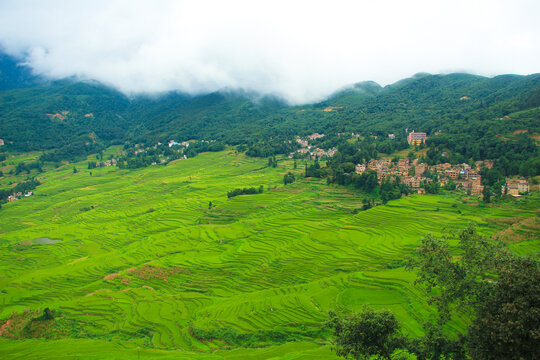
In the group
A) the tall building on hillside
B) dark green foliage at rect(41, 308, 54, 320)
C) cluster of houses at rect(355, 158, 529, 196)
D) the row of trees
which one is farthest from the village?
dark green foliage at rect(41, 308, 54, 320)

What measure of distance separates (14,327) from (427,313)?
31.8 metres

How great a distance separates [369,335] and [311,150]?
96958mm

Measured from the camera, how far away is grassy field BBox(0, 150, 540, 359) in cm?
2214

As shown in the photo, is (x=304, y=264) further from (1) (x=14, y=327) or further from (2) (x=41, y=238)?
(2) (x=41, y=238)

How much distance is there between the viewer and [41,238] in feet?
159

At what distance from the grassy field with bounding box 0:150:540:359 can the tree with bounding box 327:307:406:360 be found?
5881mm

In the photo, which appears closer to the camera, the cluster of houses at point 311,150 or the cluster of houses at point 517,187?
the cluster of houses at point 517,187

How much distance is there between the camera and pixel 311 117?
156 metres

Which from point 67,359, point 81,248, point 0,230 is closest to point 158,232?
point 81,248

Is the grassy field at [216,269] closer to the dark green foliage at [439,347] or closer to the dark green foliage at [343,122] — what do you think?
the dark green foliage at [439,347]

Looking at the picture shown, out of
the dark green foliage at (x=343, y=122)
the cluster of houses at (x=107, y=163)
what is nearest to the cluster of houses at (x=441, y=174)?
the dark green foliage at (x=343, y=122)

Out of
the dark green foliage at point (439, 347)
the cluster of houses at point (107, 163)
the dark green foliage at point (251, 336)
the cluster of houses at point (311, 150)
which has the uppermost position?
the cluster of houses at point (107, 163)

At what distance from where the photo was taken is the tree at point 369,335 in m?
13.2

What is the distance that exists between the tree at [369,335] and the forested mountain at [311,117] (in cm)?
6472
